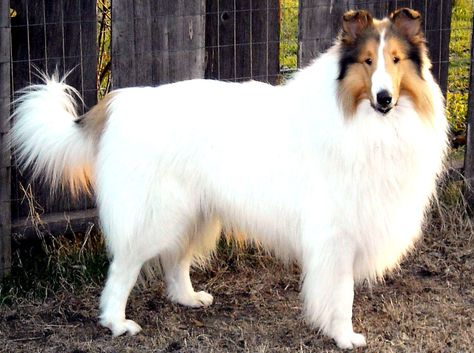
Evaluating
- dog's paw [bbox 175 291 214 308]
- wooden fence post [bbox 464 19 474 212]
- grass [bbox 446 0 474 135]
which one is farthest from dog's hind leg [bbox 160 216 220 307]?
grass [bbox 446 0 474 135]

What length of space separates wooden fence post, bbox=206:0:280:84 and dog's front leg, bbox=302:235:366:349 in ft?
5.60

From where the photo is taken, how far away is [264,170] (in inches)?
192

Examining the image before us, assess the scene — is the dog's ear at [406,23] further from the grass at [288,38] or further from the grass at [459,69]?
the grass at [288,38]

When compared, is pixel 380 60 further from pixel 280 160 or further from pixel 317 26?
pixel 317 26

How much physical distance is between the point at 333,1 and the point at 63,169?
2157mm

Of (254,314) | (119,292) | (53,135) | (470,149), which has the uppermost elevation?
(53,135)

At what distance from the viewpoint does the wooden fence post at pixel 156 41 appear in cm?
555

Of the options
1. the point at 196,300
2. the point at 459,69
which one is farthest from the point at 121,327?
the point at 459,69

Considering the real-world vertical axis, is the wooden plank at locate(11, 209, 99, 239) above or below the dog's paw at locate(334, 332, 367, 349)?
above

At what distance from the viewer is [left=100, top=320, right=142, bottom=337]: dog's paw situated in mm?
5133

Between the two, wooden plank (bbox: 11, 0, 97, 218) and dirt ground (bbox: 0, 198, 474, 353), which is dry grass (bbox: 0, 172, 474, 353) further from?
wooden plank (bbox: 11, 0, 97, 218)

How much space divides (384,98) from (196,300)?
1.94 m

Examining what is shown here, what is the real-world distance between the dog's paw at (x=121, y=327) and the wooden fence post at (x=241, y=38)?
183 centimetres

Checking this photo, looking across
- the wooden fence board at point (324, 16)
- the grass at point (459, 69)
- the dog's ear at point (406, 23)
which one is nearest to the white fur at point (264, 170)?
the dog's ear at point (406, 23)
